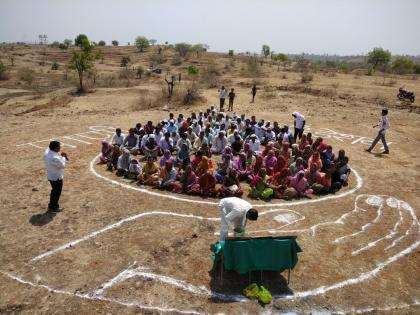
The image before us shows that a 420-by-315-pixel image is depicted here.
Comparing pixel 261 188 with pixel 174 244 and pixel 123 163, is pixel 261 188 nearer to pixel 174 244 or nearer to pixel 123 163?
pixel 174 244

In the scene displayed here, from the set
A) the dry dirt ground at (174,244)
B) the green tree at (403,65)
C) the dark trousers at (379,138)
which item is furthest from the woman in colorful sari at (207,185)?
the green tree at (403,65)

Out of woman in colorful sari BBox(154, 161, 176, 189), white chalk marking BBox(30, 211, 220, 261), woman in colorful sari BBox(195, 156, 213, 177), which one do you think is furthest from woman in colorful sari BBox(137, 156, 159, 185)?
white chalk marking BBox(30, 211, 220, 261)

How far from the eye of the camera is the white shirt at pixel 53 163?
9141 millimetres

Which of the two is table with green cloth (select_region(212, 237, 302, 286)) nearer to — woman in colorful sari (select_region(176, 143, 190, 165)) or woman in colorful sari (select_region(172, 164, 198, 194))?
woman in colorful sari (select_region(172, 164, 198, 194))

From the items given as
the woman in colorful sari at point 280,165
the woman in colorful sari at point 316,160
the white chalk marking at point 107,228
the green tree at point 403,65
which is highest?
the green tree at point 403,65

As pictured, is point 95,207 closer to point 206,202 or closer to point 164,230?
point 164,230

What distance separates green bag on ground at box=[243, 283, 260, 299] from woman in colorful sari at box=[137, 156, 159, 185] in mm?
5560

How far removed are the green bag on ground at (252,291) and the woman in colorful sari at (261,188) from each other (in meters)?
4.41

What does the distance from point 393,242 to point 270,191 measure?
3529mm

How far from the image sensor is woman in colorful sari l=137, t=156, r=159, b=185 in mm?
11562

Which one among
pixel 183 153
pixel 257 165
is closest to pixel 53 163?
pixel 183 153

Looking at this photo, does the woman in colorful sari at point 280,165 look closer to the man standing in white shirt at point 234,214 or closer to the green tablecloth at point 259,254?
the man standing in white shirt at point 234,214

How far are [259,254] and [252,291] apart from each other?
26.2 inches

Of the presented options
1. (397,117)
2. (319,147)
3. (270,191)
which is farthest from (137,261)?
(397,117)
